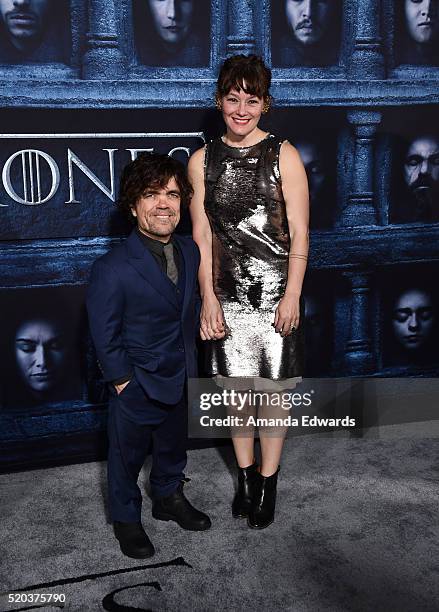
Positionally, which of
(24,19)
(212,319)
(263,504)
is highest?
(24,19)

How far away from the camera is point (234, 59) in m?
2.87

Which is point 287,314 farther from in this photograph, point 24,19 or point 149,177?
point 24,19

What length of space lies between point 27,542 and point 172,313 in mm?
1175

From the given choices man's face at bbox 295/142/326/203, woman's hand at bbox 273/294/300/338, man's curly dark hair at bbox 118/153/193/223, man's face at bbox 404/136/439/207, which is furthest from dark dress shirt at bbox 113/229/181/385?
man's face at bbox 404/136/439/207

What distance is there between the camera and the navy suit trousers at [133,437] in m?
2.88

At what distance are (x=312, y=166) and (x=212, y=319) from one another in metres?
1.39

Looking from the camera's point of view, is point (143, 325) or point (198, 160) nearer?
point (143, 325)

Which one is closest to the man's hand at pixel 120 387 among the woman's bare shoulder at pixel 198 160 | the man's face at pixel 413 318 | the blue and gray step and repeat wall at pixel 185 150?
the woman's bare shoulder at pixel 198 160

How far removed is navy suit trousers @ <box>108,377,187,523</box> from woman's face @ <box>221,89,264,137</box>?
107cm

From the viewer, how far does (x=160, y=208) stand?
275 cm

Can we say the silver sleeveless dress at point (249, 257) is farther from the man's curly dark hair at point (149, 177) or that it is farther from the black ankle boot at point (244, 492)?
the black ankle boot at point (244, 492)

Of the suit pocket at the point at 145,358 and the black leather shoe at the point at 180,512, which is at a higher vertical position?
the suit pocket at the point at 145,358

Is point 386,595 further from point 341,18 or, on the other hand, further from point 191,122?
point 341,18

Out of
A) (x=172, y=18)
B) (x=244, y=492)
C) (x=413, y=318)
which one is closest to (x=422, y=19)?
(x=172, y=18)
